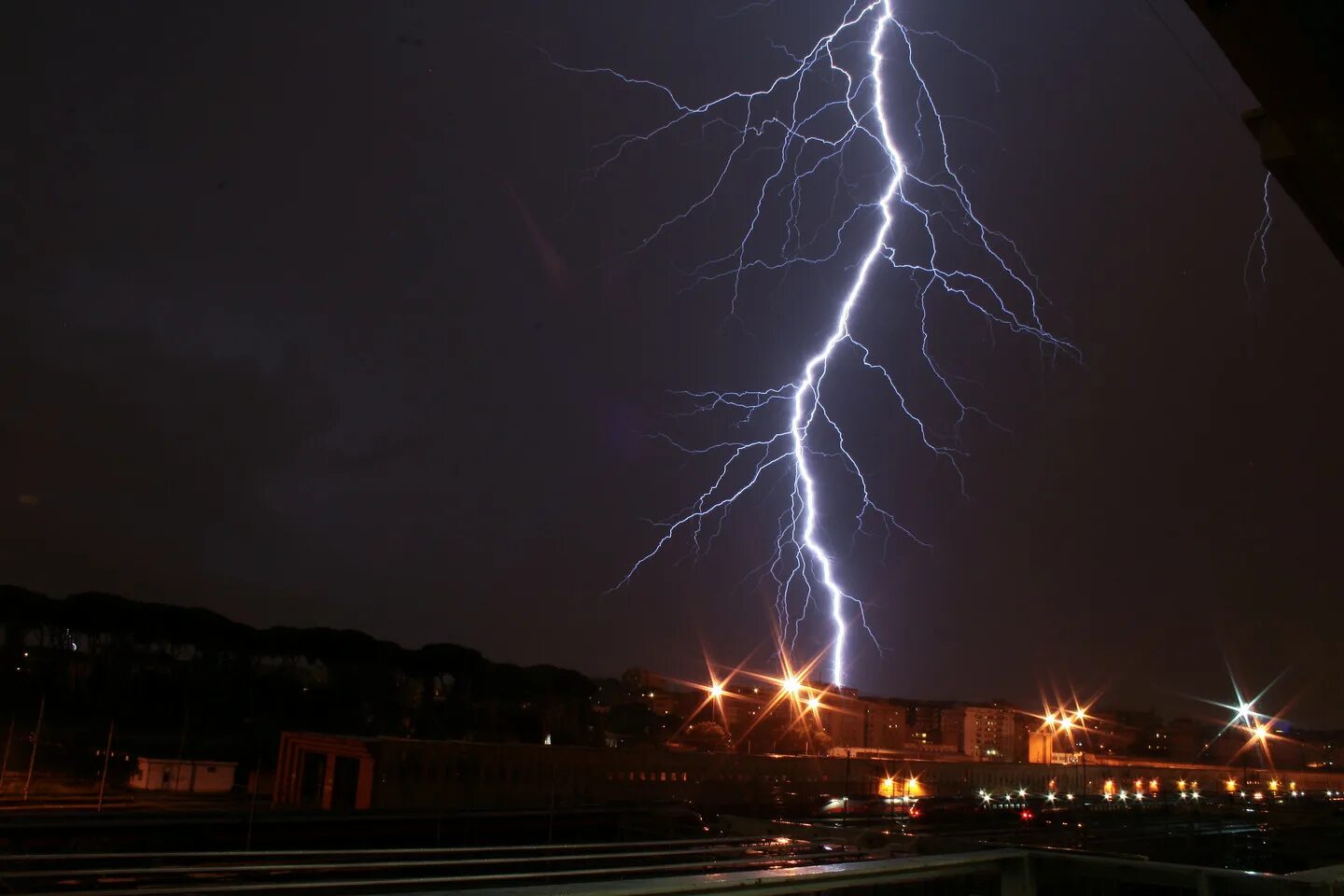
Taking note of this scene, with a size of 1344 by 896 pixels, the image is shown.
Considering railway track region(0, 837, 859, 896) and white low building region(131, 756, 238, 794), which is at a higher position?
railway track region(0, 837, 859, 896)

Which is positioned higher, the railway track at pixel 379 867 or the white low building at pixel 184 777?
the railway track at pixel 379 867

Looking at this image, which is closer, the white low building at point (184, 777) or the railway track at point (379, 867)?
the railway track at point (379, 867)

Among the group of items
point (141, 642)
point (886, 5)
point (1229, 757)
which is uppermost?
point (886, 5)

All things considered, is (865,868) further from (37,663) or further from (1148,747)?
(1148,747)

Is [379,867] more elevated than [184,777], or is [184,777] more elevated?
[379,867]

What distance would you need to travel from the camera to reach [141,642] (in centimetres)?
4772

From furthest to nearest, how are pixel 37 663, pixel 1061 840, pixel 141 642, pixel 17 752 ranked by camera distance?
1. pixel 141 642
2. pixel 37 663
3. pixel 17 752
4. pixel 1061 840

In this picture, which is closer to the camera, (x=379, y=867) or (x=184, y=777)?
(x=379, y=867)

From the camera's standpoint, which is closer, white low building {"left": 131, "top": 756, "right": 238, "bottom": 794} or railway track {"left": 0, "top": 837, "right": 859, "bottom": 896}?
railway track {"left": 0, "top": 837, "right": 859, "bottom": 896}

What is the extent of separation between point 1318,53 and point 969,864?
3209 millimetres

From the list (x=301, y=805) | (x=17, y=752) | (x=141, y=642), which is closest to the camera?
(x=301, y=805)

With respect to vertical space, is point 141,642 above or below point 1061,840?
above

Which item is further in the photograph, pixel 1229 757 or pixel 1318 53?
pixel 1229 757

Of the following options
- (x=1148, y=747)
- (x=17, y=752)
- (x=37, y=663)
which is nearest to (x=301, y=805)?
(x=17, y=752)
